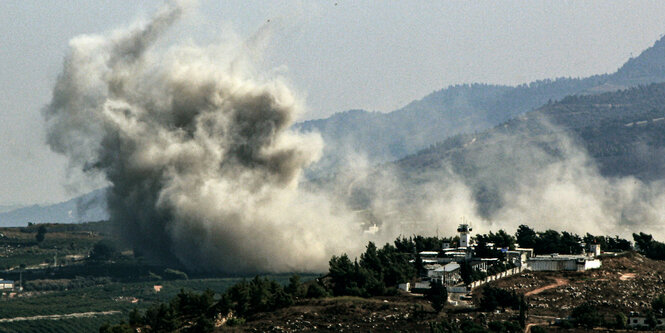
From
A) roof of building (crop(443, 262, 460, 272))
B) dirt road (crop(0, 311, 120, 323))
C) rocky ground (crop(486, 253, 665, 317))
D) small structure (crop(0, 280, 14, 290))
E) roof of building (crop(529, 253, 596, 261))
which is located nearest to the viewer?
rocky ground (crop(486, 253, 665, 317))

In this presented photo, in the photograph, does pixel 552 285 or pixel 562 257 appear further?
pixel 562 257

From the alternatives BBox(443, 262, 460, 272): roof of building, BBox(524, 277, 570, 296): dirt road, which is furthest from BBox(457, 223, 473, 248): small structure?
BBox(524, 277, 570, 296): dirt road

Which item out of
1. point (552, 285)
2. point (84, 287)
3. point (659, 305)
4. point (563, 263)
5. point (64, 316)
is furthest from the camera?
point (84, 287)

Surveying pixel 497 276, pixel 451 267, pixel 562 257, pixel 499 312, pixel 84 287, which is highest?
pixel 84 287

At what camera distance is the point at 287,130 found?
163 metres

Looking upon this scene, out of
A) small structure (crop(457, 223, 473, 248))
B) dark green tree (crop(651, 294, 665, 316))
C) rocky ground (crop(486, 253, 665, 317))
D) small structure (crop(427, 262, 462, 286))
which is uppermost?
small structure (crop(457, 223, 473, 248))

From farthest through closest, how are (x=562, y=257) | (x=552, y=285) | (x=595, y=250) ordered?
(x=595, y=250)
(x=562, y=257)
(x=552, y=285)

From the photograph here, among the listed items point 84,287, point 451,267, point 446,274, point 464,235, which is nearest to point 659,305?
point 446,274

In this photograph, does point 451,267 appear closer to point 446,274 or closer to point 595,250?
point 446,274

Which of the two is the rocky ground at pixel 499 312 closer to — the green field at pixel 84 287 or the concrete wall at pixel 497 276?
the concrete wall at pixel 497 276

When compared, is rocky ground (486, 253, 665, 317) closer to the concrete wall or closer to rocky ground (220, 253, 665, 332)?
rocky ground (220, 253, 665, 332)

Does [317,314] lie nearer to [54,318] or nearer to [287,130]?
[54,318]

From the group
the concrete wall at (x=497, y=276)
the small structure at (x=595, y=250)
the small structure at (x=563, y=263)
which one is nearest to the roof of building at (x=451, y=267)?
the concrete wall at (x=497, y=276)

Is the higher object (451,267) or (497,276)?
(451,267)
